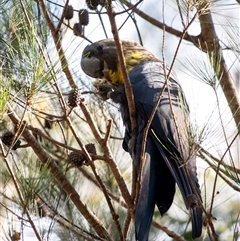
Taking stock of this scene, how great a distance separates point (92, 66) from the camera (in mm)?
2910

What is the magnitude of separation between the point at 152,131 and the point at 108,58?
30.4 inches

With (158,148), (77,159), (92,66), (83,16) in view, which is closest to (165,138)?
(158,148)

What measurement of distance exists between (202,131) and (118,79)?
1.03 metres

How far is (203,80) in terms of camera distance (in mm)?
2096

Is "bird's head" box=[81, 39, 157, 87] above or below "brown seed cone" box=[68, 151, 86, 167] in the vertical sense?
above

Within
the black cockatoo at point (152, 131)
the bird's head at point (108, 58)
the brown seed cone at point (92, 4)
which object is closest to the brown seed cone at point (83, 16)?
the brown seed cone at point (92, 4)

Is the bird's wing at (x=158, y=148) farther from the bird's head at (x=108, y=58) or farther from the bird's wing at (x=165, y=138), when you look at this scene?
the bird's head at (x=108, y=58)

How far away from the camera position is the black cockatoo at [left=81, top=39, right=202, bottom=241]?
2131 millimetres

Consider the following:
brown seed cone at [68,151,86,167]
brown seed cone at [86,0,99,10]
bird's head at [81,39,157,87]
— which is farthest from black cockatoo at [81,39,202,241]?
brown seed cone at [86,0,99,10]

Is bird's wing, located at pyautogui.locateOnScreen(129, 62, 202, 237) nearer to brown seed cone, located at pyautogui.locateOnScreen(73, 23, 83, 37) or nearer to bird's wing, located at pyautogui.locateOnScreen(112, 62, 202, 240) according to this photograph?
bird's wing, located at pyautogui.locateOnScreen(112, 62, 202, 240)

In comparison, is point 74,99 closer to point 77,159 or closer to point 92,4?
point 77,159

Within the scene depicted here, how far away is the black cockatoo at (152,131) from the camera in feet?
6.99

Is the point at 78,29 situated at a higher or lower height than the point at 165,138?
higher

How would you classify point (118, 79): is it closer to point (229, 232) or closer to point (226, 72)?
point (226, 72)
